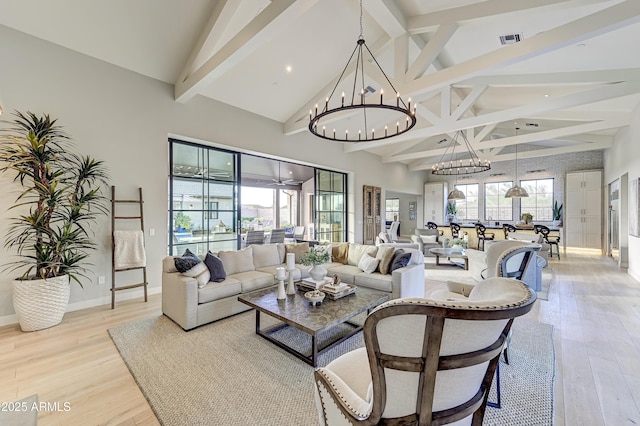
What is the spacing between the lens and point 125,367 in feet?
7.84

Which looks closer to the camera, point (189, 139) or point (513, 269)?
point (513, 269)

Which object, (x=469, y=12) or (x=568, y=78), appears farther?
(x=568, y=78)

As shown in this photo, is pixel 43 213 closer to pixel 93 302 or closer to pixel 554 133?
pixel 93 302

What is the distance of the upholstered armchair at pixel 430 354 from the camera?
2.91ft

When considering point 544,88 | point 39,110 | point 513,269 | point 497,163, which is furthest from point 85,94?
point 497,163

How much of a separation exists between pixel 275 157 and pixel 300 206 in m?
5.85

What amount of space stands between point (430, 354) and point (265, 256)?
3.92m

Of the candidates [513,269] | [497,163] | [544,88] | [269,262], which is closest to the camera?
[513,269]

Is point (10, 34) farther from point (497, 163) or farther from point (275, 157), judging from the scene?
point (497, 163)

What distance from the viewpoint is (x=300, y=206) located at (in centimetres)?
1195

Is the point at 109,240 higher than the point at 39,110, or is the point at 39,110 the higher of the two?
the point at 39,110

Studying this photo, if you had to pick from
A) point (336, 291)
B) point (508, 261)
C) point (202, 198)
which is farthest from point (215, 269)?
point (508, 261)

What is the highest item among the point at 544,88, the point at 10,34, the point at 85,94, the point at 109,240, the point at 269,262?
the point at 544,88

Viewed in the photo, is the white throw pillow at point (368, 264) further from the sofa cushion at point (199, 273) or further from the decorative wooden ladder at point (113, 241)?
the decorative wooden ladder at point (113, 241)
